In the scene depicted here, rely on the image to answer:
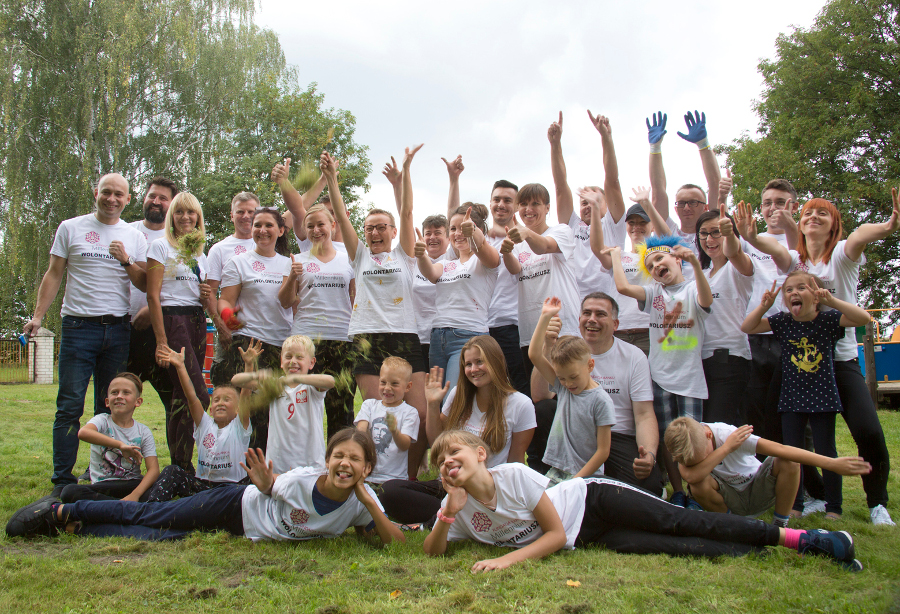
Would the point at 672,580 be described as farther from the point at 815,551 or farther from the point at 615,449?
the point at 615,449

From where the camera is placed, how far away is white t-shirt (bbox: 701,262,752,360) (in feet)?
16.0

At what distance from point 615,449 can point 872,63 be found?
2205 cm

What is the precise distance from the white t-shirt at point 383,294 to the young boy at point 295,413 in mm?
714

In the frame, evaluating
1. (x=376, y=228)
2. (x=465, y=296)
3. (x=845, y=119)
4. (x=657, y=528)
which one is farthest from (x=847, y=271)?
(x=845, y=119)

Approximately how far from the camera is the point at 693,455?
3.97 meters

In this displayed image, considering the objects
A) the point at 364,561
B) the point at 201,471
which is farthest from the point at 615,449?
the point at 201,471

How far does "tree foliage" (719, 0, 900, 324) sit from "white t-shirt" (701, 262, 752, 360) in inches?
661

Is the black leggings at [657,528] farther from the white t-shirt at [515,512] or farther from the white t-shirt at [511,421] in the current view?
the white t-shirt at [511,421]

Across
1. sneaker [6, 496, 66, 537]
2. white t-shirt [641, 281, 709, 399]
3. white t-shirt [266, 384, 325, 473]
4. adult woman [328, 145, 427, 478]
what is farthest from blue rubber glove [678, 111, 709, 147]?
sneaker [6, 496, 66, 537]

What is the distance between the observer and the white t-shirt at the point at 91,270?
5.34 meters

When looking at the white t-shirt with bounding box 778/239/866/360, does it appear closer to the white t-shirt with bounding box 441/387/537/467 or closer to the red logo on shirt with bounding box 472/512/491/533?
the white t-shirt with bounding box 441/387/537/467

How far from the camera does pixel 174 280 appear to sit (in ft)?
18.6

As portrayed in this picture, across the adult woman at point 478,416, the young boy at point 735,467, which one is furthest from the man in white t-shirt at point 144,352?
the young boy at point 735,467

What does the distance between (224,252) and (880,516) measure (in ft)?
18.1
